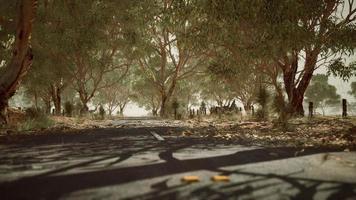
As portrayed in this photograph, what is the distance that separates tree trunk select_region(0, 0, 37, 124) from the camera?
48.9 ft

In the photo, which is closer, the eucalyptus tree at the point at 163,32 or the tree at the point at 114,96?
the eucalyptus tree at the point at 163,32

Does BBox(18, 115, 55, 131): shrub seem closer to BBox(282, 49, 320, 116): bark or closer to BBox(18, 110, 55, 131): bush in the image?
BBox(18, 110, 55, 131): bush

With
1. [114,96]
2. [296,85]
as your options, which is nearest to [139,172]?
[296,85]

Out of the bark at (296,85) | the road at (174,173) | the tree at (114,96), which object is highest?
the tree at (114,96)

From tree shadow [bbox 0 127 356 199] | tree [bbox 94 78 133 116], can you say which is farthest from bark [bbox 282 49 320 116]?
tree [bbox 94 78 133 116]

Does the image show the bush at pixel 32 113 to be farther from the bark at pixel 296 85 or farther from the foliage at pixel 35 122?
the bark at pixel 296 85

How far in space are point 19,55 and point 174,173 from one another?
12.0m

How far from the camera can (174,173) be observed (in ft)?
17.4

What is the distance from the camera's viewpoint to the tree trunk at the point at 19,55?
48.9 feet

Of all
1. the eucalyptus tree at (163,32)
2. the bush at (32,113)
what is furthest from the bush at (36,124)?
the eucalyptus tree at (163,32)

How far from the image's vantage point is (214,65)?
22.8 metres

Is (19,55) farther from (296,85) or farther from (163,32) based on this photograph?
(163,32)

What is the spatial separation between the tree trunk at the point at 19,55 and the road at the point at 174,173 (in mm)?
8098

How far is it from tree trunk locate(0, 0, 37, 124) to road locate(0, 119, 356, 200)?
8.10 meters
